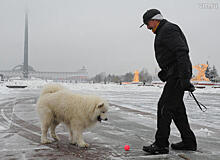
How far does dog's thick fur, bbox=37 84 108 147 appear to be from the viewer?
4.49 meters

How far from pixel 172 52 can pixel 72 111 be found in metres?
2.30

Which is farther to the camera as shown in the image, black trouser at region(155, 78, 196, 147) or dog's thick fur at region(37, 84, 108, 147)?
dog's thick fur at region(37, 84, 108, 147)

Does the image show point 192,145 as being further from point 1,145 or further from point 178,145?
point 1,145

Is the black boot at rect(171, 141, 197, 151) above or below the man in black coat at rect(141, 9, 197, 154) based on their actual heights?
below

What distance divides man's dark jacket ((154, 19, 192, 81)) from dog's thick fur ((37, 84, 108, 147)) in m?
1.48

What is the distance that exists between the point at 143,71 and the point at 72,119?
167047 millimetres

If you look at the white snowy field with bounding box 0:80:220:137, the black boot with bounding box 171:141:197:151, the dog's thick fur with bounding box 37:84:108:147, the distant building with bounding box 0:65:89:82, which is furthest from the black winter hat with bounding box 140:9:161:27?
the distant building with bounding box 0:65:89:82

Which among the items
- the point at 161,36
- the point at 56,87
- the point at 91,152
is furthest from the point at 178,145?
the point at 56,87

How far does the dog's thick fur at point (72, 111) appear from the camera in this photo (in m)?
4.49

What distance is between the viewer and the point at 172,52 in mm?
4000

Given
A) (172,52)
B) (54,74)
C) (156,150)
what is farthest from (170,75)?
(54,74)

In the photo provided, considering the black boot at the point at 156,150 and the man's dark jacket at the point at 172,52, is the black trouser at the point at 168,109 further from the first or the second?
the man's dark jacket at the point at 172,52

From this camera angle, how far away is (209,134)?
229 inches

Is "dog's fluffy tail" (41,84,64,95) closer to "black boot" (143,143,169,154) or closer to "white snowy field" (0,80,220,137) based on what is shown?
"black boot" (143,143,169,154)
